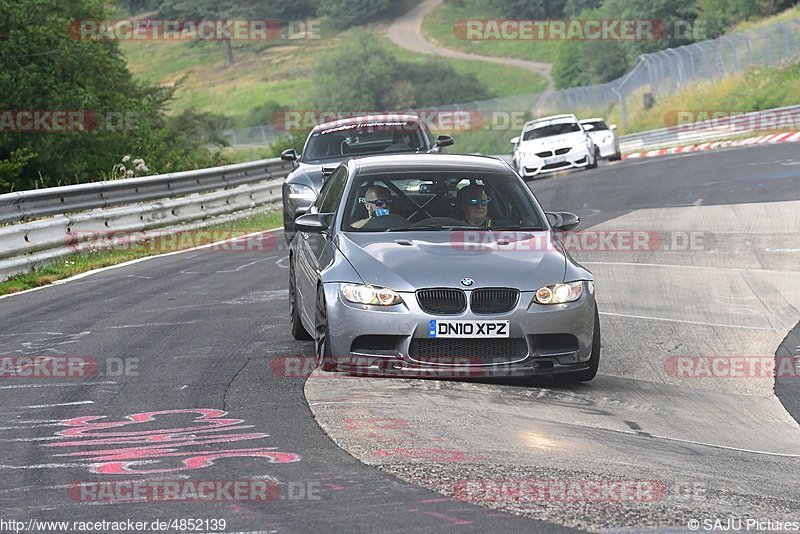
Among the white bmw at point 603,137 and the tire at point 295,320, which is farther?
the white bmw at point 603,137

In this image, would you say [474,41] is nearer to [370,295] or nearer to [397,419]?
[370,295]

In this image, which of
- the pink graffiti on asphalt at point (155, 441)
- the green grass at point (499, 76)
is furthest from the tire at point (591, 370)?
the green grass at point (499, 76)

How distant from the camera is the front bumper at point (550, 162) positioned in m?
32.2

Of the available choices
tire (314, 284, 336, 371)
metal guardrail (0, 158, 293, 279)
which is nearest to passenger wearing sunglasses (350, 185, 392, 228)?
tire (314, 284, 336, 371)

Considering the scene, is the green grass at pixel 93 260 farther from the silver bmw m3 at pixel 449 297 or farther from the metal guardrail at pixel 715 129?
the metal guardrail at pixel 715 129

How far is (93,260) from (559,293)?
35.0 ft

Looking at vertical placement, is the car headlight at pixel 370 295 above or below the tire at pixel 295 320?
above

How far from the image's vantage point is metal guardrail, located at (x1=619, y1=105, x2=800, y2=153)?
140 ft

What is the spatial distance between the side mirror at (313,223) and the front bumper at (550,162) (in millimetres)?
22688

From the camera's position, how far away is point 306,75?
12650cm

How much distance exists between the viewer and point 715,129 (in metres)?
44.6

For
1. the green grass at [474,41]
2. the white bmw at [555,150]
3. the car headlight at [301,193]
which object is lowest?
the white bmw at [555,150]

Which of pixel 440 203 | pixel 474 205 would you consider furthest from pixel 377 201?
pixel 474 205

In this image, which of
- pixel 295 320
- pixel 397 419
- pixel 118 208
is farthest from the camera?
pixel 118 208
